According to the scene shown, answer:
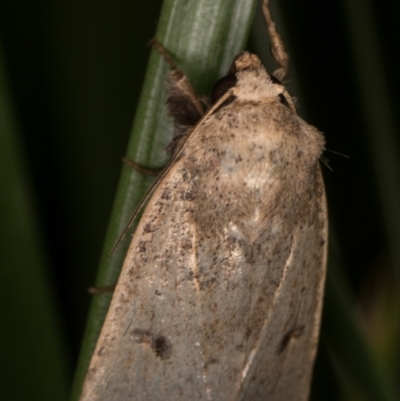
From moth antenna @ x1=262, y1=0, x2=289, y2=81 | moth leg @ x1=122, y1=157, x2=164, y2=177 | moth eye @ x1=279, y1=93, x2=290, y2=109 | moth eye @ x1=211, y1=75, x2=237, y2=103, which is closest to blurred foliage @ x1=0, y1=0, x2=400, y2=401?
moth antenna @ x1=262, y1=0, x2=289, y2=81

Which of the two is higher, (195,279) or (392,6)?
(392,6)

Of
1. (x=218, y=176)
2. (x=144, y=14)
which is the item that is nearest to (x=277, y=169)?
(x=218, y=176)

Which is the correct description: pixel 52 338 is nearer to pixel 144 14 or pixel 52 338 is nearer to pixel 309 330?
pixel 309 330

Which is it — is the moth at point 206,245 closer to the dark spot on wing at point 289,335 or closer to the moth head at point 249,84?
the moth head at point 249,84

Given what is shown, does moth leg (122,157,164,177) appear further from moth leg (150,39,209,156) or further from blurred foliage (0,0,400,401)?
blurred foliage (0,0,400,401)

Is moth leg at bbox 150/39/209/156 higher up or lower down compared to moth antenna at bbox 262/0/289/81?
lower down

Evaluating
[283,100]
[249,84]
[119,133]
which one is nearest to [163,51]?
[249,84]

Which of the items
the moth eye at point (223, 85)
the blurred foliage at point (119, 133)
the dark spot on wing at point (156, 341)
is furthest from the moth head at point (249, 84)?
the dark spot on wing at point (156, 341)
